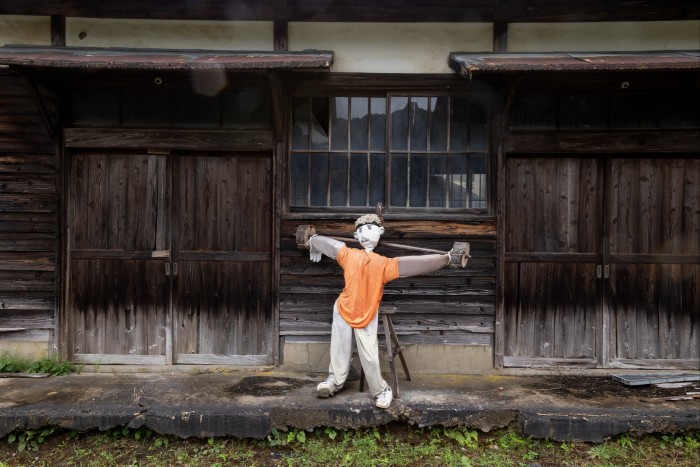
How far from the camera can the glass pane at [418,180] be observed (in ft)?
16.1

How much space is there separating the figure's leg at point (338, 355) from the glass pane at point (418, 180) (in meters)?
1.58

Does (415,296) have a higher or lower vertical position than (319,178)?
lower

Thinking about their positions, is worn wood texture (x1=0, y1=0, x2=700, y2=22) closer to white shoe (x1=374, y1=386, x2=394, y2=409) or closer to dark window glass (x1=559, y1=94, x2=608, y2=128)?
dark window glass (x1=559, y1=94, x2=608, y2=128)

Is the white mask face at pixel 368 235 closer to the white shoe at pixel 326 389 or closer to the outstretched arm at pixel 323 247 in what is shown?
the outstretched arm at pixel 323 247

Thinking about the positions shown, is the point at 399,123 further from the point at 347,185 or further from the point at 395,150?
the point at 347,185

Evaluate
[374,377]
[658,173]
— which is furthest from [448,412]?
[658,173]

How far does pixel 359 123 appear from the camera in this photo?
16.1ft

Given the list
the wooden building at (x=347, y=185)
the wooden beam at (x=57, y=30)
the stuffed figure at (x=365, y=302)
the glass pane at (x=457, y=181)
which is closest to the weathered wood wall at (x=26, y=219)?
the wooden building at (x=347, y=185)

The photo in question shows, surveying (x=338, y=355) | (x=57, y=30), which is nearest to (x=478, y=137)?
(x=338, y=355)

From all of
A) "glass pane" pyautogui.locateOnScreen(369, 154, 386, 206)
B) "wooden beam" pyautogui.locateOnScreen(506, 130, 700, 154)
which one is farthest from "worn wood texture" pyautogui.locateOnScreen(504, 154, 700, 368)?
"glass pane" pyautogui.locateOnScreen(369, 154, 386, 206)

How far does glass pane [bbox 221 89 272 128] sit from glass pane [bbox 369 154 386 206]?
46.7 inches

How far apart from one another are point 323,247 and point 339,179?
3.24 feet

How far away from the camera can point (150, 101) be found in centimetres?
486

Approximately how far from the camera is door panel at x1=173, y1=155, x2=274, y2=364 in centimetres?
492
